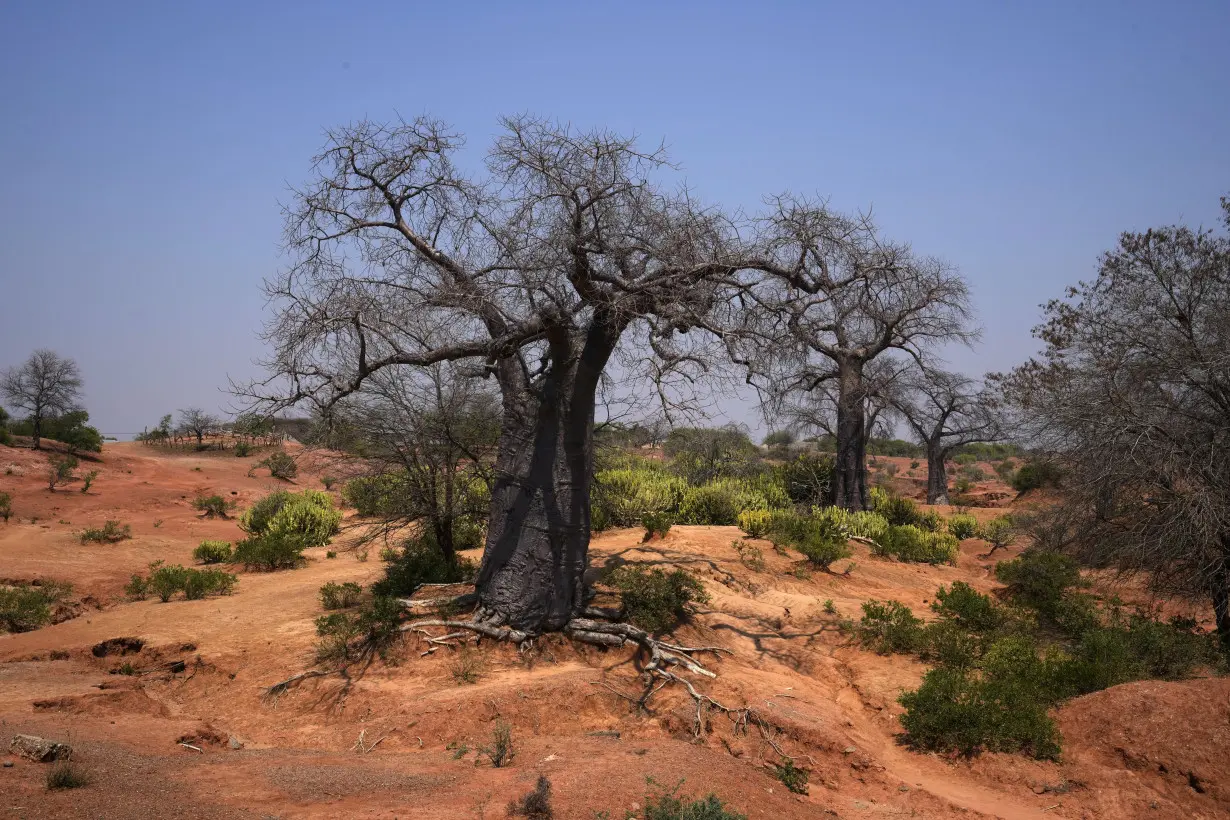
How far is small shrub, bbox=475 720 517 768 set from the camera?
5.53 m

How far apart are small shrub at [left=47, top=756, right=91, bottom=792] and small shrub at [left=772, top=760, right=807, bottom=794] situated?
4513mm

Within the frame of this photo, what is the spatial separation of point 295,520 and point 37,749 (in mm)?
12341

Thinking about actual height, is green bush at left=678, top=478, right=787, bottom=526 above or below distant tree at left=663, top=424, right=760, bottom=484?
below

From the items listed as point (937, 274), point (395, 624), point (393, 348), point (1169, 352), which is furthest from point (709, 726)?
point (937, 274)

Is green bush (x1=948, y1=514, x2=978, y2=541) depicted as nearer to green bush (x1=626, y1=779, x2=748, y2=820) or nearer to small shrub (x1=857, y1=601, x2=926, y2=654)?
small shrub (x1=857, y1=601, x2=926, y2=654)

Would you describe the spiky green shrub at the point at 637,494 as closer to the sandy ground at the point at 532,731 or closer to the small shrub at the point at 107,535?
the sandy ground at the point at 532,731

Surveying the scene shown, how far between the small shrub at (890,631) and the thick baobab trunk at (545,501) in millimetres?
3445

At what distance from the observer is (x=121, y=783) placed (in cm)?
460

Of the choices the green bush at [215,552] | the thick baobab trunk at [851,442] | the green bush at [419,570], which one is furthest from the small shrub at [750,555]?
the green bush at [215,552]

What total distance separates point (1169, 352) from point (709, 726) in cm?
699

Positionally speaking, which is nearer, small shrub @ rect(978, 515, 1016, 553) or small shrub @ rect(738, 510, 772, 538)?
small shrub @ rect(738, 510, 772, 538)

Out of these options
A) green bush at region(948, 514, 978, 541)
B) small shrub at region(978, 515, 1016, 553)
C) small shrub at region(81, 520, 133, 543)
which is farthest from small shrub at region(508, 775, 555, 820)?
small shrub at region(81, 520, 133, 543)

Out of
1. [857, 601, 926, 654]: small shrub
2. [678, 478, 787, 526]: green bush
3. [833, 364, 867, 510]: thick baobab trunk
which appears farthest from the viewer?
[833, 364, 867, 510]: thick baobab trunk

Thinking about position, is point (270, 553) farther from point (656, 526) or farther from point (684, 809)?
point (684, 809)
